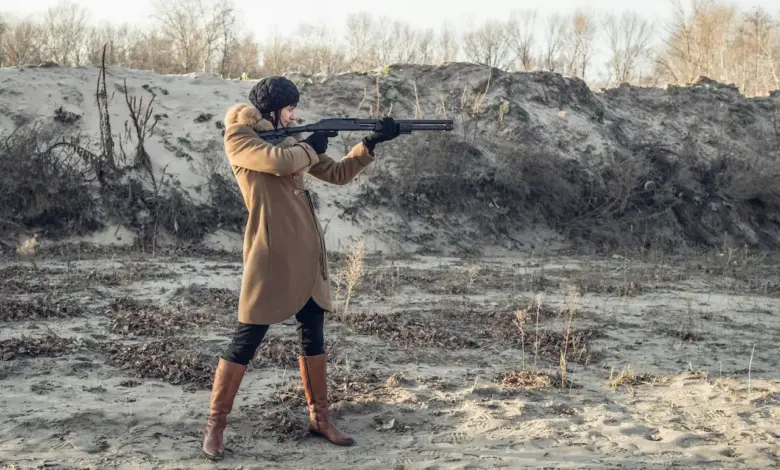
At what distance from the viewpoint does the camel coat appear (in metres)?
3.52

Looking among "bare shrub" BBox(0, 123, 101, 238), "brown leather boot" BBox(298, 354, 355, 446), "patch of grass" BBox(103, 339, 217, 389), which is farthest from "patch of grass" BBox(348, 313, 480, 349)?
"bare shrub" BBox(0, 123, 101, 238)

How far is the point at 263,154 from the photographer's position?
3463 millimetres

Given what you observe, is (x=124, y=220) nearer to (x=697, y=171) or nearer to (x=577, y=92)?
(x=577, y=92)

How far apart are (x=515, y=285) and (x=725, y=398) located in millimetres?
4564

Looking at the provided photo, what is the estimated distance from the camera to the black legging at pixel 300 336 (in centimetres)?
357

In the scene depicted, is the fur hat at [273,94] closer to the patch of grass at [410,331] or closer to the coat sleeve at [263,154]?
the coat sleeve at [263,154]

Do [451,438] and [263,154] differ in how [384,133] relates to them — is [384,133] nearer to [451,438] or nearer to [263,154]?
[263,154]

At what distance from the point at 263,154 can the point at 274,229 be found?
1.20 ft

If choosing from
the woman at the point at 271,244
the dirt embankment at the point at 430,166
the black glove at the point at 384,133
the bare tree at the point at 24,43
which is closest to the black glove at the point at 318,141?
the woman at the point at 271,244

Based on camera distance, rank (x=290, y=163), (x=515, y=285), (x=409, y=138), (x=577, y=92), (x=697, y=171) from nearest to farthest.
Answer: (x=290, y=163) → (x=515, y=285) → (x=409, y=138) → (x=697, y=171) → (x=577, y=92)

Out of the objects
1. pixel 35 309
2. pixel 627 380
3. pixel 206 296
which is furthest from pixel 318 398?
pixel 206 296

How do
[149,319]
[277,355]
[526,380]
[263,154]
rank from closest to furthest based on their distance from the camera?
1. [263,154]
2. [526,380]
3. [277,355]
4. [149,319]

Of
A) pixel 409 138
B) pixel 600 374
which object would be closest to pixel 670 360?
pixel 600 374

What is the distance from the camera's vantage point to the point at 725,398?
15.3 feet
